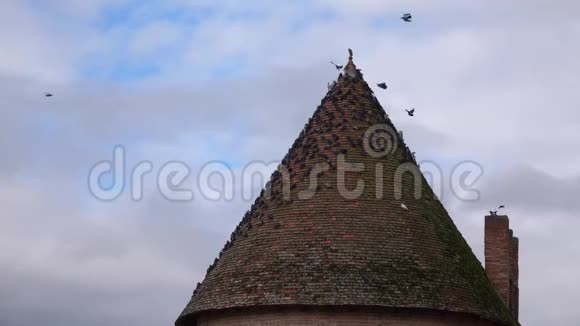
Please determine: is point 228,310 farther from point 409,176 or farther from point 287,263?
point 409,176

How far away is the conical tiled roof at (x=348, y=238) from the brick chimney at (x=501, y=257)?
161 centimetres

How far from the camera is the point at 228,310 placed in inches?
1316

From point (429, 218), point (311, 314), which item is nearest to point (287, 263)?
point (311, 314)

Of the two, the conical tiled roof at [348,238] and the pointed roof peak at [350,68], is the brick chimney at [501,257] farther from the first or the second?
the pointed roof peak at [350,68]

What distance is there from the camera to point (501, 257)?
37.2 metres

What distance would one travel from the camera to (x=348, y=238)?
33.4 metres

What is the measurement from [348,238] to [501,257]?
533 centimetres

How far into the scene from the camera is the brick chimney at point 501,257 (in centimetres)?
3691

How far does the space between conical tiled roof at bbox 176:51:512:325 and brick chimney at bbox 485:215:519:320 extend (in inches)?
63.5

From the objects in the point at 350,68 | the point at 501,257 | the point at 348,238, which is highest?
the point at 350,68

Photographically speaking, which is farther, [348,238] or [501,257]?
[501,257]

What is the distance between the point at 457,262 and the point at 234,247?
473cm

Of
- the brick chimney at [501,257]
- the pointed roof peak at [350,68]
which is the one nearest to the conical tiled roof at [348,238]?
the pointed roof peak at [350,68]

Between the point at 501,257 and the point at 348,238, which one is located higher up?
the point at 501,257
